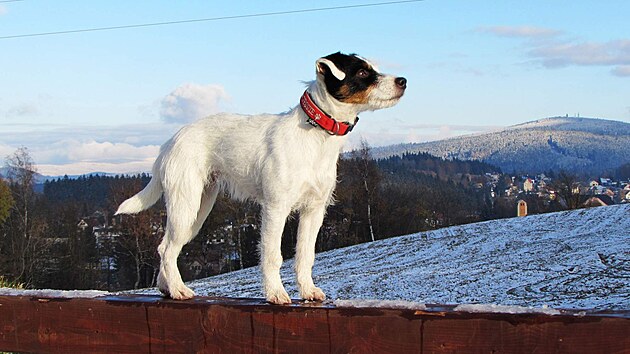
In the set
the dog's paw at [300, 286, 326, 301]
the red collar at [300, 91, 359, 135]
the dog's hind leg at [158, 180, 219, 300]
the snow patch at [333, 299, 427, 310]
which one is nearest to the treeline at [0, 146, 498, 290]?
the dog's hind leg at [158, 180, 219, 300]

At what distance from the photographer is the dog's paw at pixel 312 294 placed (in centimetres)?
396

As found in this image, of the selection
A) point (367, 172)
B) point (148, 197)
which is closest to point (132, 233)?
point (367, 172)

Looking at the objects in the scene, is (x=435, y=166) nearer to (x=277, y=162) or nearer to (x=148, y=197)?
(x=148, y=197)

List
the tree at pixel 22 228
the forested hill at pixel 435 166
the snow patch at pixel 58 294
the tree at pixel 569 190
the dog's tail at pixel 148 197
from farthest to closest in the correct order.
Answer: the forested hill at pixel 435 166, the tree at pixel 569 190, the tree at pixel 22 228, the dog's tail at pixel 148 197, the snow patch at pixel 58 294

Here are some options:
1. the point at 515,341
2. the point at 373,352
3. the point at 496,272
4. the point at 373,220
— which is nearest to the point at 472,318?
the point at 515,341

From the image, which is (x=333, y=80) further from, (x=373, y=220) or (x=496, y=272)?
(x=373, y=220)

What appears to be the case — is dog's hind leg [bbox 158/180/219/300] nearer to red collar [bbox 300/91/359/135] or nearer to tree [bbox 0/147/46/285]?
red collar [bbox 300/91/359/135]

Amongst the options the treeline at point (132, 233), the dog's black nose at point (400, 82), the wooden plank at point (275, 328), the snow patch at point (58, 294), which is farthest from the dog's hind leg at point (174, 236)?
the treeline at point (132, 233)

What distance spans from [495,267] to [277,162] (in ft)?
93.9

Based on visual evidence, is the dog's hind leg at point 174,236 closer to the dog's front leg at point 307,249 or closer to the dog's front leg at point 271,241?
the dog's front leg at point 271,241

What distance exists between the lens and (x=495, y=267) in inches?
1227

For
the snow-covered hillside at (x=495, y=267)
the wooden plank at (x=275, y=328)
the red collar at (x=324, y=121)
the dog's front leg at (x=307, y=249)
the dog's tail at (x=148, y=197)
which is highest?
the red collar at (x=324, y=121)

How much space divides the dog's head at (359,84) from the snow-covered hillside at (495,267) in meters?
16.7

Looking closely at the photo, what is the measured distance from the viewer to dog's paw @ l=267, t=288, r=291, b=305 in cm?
375
